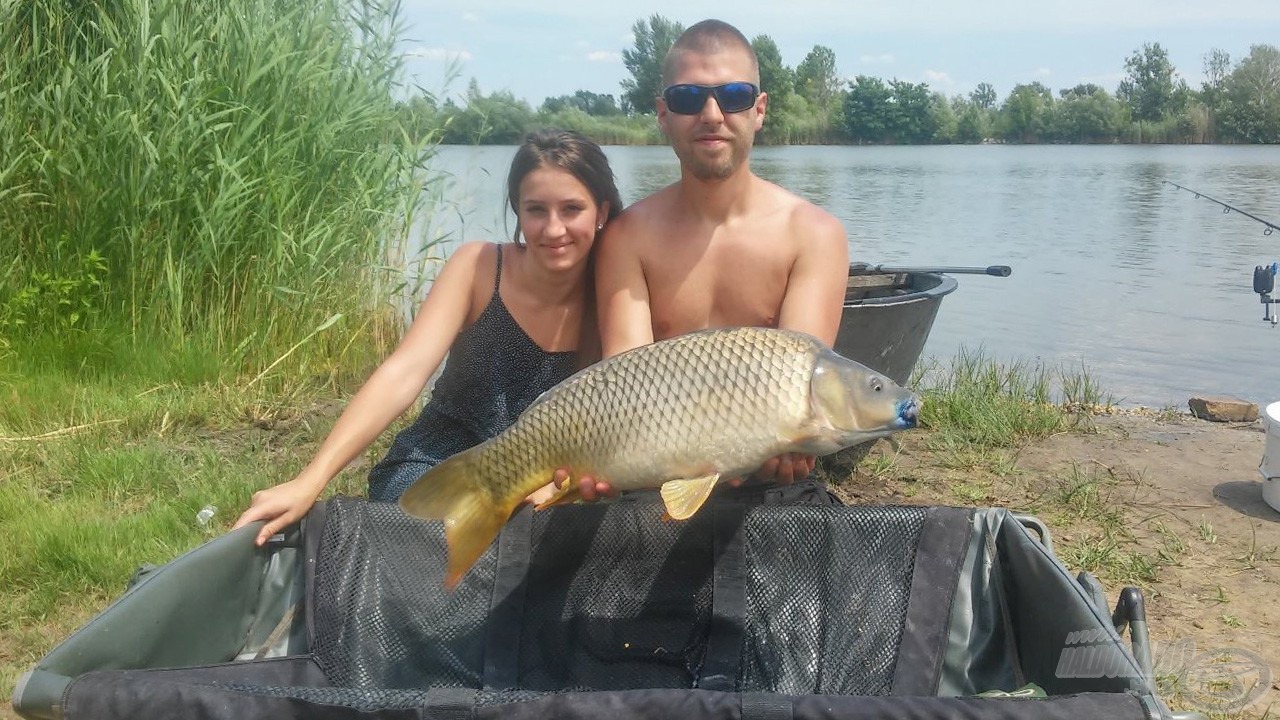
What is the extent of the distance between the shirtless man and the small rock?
3.24m

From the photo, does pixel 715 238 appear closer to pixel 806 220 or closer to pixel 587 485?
pixel 806 220

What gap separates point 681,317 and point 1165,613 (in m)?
1.34

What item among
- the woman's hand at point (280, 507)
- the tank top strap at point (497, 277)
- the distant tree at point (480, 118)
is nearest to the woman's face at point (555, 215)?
the tank top strap at point (497, 277)

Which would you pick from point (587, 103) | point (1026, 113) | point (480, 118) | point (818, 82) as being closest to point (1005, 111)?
point (1026, 113)

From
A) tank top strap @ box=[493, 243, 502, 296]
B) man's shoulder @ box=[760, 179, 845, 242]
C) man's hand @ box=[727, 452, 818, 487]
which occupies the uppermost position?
man's shoulder @ box=[760, 179, 845, 242]

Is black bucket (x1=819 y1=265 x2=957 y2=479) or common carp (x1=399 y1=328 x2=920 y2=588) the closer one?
common carp (x1=399 y1=328 x2=920 y2=588)

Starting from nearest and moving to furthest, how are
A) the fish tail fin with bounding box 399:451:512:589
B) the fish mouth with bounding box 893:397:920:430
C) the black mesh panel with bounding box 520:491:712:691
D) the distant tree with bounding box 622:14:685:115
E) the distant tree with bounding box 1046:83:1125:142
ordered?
the fish mouth with bounding box 893:397:920:430
the fish tail fin with bounding box 399:451:512:589
the black mesh panel with bounding box 520:491:712:691
the distant tree with bounding box 622:14:685:115
the distant tree with bounding box 1046:83:1125:142

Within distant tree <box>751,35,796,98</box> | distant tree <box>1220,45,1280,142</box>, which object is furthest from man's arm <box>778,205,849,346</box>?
distant tree <box>1220,45,1280,142</box>

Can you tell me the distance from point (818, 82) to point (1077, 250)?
89.2 feet

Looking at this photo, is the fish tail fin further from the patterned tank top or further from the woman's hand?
the patterned tank top

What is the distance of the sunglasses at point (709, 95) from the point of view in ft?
7.56

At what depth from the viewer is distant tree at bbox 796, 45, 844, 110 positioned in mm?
38219

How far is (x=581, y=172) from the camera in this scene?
2.40m

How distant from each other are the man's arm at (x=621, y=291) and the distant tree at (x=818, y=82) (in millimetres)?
36733
